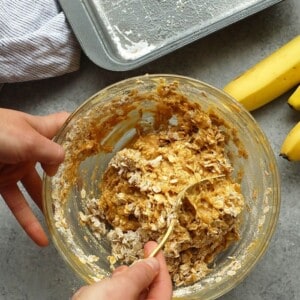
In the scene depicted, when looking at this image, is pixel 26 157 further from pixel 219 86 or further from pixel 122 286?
pixel 219 86

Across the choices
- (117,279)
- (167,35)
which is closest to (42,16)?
(167,35)

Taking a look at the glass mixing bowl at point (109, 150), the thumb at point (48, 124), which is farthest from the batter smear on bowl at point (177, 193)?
the thumb at point (48, 124)

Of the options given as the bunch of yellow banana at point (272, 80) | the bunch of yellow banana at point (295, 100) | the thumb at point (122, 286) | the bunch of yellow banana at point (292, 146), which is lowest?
the bunch of yellow banana at point (292, 146)

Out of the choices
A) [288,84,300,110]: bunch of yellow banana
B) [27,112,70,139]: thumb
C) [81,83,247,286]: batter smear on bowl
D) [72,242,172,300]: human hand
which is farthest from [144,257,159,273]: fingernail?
[288,84,300,110]: bunch of yellow banana

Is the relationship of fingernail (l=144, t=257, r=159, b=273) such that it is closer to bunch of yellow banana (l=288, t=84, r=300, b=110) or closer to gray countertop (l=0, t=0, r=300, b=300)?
gray countertop (l=0, t=0, r=300, b=300)

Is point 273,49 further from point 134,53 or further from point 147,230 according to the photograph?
point 147,230

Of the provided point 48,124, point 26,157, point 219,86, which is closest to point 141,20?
point 219,86

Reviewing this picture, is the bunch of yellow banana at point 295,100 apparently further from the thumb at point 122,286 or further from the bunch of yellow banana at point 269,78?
the thumb at point 122,286

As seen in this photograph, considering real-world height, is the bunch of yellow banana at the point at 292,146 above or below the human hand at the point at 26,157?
below
